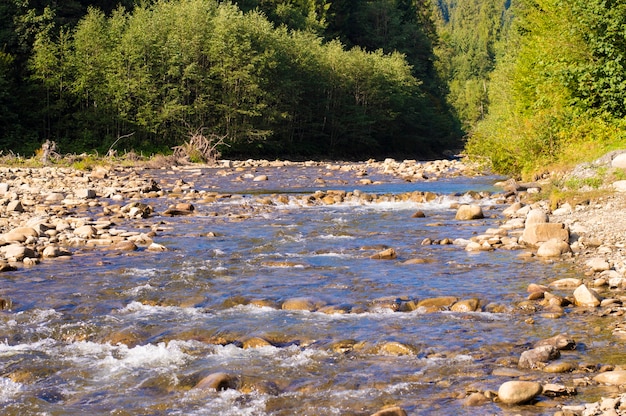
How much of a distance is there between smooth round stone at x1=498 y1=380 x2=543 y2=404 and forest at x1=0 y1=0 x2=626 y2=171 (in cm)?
1631

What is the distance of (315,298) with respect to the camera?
10562 millimetres

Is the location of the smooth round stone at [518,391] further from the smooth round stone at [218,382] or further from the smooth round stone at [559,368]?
the smooth round stone at [218,382]

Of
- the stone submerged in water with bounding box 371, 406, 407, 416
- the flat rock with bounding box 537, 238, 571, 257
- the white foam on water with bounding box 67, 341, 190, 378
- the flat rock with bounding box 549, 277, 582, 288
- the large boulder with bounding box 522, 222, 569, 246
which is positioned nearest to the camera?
the stone submerged in water with bounding box 371, 406, 407, 416

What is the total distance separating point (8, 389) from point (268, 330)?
10.6ft

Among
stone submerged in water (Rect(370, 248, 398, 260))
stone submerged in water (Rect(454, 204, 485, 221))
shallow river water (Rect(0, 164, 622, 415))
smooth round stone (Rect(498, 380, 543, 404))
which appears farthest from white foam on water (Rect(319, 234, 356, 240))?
smooth round stone (Rect(498, 380, 543, 404))

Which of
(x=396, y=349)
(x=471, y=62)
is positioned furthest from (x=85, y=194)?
(x=471, y=62)

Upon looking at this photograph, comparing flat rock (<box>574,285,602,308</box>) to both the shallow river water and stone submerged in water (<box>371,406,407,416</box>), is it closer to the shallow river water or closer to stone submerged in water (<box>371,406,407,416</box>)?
the shallow river water

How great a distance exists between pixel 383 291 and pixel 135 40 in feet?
136

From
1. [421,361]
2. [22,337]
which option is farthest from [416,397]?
[22,337]

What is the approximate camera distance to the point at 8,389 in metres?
7.03

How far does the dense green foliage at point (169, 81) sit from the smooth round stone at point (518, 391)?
140 ft

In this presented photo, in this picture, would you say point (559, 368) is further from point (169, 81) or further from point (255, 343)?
point (169, 81)

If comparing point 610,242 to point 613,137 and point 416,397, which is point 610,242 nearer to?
point 416,397

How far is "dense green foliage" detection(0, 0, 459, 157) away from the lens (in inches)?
1870
